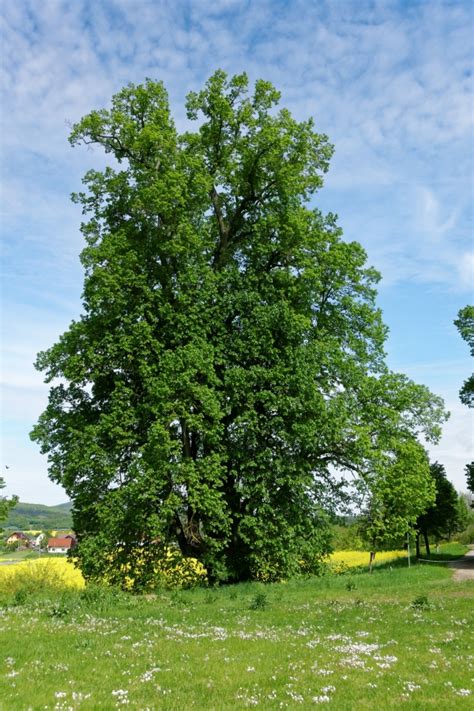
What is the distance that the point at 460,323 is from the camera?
1606 inches

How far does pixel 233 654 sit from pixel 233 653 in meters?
0.09

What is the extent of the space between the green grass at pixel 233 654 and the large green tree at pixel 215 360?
4.75 metres

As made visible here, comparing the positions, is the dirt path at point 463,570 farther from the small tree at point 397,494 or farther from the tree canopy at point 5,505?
the tree canopy at point 5,505

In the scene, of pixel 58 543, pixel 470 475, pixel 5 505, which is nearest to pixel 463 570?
pixel 470 475

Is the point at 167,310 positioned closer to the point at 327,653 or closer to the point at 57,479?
the point at 57,479

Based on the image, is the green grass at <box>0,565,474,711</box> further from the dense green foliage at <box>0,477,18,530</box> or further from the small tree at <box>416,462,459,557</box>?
the small tree at <box>416,462,459,557</box>

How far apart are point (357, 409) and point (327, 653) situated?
563 inches

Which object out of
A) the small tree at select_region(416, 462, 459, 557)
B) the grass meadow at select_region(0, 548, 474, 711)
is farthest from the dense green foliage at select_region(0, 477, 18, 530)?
the small tree at select_region(416, 462, 459, 557)

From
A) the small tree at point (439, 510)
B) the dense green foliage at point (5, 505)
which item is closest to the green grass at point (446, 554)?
the small tree at point (439, 510)

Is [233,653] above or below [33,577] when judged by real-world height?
below

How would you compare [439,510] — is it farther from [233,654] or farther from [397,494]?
[233,654]

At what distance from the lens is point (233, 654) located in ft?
31.2

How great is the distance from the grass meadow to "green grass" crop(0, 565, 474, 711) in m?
0.03

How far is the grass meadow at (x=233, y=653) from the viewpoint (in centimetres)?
695
